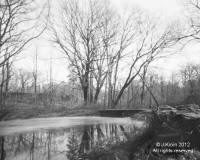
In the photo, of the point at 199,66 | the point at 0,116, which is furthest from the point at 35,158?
the point at 199,66

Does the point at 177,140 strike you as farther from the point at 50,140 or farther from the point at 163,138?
the point at 50,140

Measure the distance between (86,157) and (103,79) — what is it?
21.7 m

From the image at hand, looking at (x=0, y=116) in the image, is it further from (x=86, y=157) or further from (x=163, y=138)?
(x=163, y=138)

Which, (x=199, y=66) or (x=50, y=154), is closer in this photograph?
(x=50, y=154)

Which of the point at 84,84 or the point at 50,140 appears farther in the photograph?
the point at 84,84

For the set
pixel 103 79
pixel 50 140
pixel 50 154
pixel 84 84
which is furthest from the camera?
pixel 103 79

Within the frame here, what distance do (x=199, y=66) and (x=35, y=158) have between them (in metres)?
51.3

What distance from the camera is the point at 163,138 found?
475 centimetres

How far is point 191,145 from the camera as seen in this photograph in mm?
4312

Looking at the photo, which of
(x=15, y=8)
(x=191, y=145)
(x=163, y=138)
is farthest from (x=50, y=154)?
(x=15, y=8)

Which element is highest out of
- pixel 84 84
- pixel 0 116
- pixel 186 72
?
pixel 186 72

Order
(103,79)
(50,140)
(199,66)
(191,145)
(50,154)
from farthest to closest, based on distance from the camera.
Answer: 1. (199,66)
2. (103,79)
3. (50,140)
4. (50,154)
5. (191,145)

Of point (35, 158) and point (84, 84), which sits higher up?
point (84, 84)

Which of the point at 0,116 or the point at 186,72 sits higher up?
the point at 186,72
